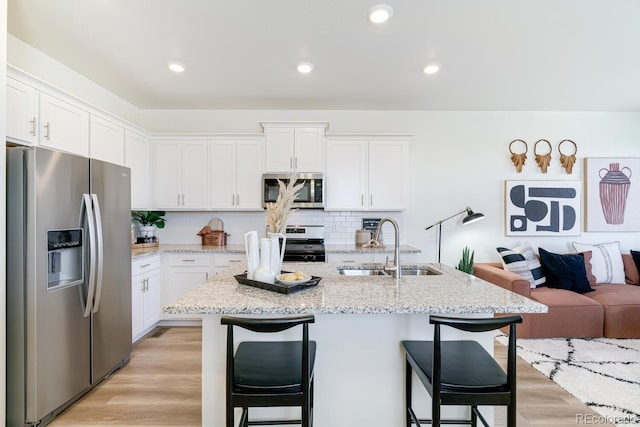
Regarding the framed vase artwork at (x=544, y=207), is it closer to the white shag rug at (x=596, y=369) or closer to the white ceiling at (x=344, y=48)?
the white ceiling at (x=344, y=48)

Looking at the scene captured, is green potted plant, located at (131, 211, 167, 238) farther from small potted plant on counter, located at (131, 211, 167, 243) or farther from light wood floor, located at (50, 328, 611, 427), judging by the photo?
light wood floor, located at (50, 328, 611, 427)

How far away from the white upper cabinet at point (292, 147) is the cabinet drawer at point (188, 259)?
4.15 feet

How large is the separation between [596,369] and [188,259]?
12.9 ft

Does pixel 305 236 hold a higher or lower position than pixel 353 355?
higher

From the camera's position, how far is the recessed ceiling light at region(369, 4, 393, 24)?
207 cm

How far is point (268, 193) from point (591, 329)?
12.0ft

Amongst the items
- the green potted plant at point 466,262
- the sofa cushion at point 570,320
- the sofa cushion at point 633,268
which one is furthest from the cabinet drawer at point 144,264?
the sofa cushion at point 633,268

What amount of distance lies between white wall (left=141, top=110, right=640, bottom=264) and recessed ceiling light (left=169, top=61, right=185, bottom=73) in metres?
1.18

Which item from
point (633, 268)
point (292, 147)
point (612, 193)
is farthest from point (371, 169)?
point (633, 268)

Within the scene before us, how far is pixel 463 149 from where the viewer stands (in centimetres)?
427

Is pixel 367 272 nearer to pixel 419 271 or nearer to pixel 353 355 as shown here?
pixel 419 271

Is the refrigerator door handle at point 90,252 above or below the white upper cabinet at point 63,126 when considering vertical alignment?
below

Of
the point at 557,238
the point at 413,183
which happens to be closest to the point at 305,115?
the point at 413,183

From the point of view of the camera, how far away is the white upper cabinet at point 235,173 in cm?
389
